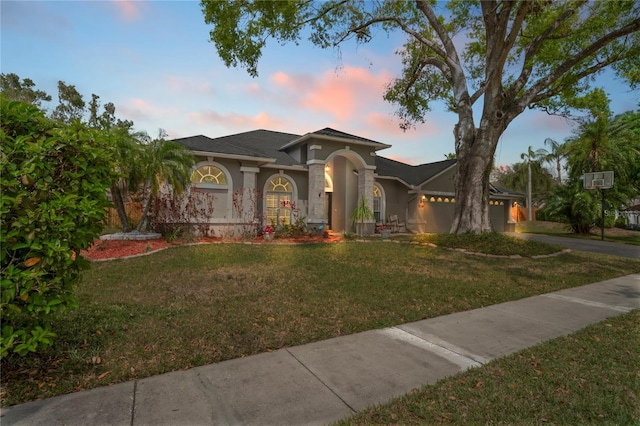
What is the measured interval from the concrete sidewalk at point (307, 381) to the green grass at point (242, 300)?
273mm

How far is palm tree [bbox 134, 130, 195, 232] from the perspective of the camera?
38.9 feet

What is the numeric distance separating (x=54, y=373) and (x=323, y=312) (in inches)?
132

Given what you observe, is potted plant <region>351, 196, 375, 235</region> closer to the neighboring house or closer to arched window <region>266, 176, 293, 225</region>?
the neighboring house

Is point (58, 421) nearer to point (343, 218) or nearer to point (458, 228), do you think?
point (458, 228)

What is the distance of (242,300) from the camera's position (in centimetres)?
571

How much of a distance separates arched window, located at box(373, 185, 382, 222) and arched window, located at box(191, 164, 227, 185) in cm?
924

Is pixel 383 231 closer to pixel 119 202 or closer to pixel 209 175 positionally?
pixel 209 175

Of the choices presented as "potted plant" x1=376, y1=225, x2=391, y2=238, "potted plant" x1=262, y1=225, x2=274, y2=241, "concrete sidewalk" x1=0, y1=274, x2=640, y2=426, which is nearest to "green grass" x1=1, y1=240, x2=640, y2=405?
"concrete sidewalk" x1=0, y1=274, x2=640, y2=426

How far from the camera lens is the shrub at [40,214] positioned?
2758 millimetres

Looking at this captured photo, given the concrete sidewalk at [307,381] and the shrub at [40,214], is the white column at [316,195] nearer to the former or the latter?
the concrete sidewalk at [307,381]

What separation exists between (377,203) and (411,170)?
5327mm

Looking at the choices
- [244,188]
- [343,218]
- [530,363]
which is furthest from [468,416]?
[343,218]

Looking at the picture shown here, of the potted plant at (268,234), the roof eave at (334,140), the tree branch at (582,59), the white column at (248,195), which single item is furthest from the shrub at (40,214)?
the tree branch at (582,59)

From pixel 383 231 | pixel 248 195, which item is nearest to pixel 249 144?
pixel 248 195
